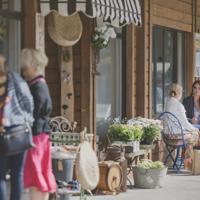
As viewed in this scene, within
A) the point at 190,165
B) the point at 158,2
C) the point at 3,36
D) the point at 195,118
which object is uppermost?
the point at 158,2

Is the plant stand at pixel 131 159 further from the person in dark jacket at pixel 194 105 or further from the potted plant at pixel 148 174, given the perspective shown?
the person in dark jacket at pixel 194 105

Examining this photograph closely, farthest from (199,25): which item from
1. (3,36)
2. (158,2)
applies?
(3,36)

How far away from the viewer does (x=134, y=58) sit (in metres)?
12.6

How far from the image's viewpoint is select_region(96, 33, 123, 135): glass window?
12.1m

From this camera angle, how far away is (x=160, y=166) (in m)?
10.8

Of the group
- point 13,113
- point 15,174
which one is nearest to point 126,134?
point 15,174

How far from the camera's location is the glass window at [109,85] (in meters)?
12.1

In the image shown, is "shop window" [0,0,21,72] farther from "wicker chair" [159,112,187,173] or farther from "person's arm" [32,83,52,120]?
"wicker chair" [159,112,187,173]

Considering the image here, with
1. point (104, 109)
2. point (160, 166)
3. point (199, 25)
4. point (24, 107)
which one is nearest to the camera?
point (24, 107)

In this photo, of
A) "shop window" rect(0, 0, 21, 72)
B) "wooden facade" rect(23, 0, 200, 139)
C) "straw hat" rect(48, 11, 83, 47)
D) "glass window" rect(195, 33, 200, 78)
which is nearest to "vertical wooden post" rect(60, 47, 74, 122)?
"wooden facade" rect(23, 0, 200, 139)

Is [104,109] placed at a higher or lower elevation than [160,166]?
higher

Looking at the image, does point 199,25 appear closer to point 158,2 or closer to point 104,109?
point 158,2

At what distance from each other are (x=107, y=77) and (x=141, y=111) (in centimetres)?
86

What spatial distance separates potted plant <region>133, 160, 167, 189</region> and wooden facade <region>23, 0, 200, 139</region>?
909 millimetres
